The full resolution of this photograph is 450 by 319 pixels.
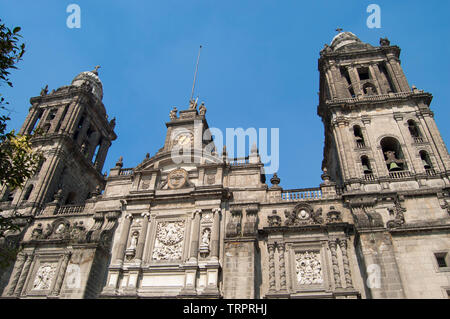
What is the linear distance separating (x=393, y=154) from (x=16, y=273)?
24.8 meters

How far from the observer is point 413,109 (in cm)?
2384

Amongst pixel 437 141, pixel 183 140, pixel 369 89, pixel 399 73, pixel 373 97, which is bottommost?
→ pixel 437 141

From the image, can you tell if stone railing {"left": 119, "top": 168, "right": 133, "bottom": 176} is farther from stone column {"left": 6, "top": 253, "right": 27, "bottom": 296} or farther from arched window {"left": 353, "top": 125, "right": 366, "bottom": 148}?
arched window {"left": 353, "top": 125, "right": 366, "bottom": 148}

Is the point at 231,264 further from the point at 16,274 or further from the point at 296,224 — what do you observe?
the point at 16,274

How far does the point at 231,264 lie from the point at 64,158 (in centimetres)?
1800

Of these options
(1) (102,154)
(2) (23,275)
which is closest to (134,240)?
(2) (23,275)

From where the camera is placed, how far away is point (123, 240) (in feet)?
68.3

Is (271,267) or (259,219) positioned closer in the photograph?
(271,267)

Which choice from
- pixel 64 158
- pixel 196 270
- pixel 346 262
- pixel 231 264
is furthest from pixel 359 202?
pixel 64 158

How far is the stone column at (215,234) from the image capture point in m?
19.1

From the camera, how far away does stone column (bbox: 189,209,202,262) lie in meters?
19.2

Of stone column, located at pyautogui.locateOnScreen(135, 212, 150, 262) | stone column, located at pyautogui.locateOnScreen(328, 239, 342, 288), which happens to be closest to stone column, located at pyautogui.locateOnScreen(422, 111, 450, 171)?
stone column, located at pyautogui.locateOnScreen(328, 239, 342, 288)

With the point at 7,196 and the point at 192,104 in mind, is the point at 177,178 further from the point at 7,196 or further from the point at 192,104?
the point at 7,196

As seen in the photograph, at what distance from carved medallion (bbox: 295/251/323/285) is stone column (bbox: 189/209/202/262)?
551 centimetres
